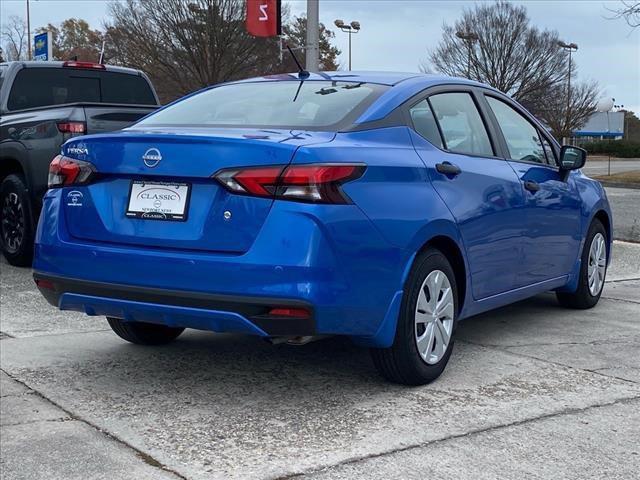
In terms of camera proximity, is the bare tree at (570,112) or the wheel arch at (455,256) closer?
the wheel arch at (455,256)

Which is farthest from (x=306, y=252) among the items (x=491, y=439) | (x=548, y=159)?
(x=548, y=159)

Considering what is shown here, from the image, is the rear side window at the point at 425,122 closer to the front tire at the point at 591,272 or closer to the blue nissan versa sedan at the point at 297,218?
the blue nissan versa sedan at the point at 297,218

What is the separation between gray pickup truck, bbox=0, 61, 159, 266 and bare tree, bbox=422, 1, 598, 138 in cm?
4124

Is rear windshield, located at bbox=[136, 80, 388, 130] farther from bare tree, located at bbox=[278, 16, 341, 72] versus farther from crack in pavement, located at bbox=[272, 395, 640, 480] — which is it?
bare tree, located at bbox=[278, 16, 341, 72]

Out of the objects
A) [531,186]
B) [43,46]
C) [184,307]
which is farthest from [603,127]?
[184,307]

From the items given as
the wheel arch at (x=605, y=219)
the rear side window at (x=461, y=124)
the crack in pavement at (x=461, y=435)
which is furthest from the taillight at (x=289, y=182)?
the wheel arch at (x=605, y=219)

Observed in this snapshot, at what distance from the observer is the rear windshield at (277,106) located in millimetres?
4477

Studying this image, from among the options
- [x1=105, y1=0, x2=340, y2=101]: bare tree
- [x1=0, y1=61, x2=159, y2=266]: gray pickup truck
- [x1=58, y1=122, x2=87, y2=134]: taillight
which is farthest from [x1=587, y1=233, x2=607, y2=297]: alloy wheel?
[x1=105, y1=0, x2=340, y2=101]: bare tree

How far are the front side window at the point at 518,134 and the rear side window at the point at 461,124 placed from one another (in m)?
0.26

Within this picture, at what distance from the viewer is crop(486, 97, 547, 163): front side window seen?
223 inches

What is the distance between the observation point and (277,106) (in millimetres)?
4699

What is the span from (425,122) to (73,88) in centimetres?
580

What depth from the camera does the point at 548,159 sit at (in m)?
6.16

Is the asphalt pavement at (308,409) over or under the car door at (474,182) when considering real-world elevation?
under
